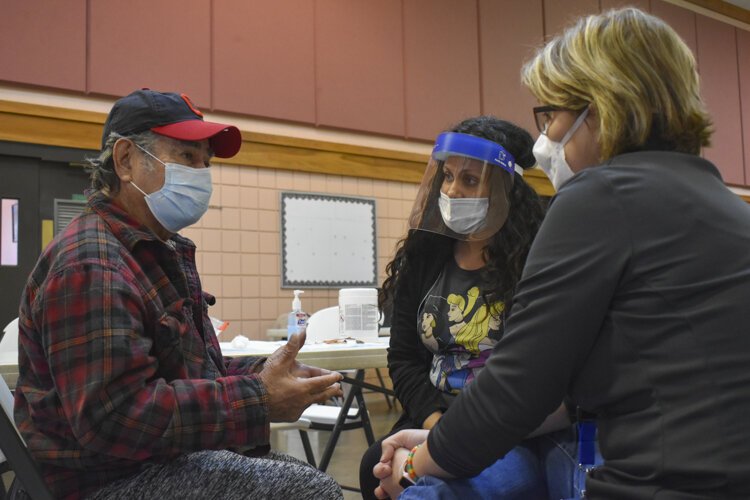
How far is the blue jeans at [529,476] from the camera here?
1243 mm

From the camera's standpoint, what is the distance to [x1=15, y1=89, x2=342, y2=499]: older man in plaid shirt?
3.75 ft

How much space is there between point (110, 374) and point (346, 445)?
11.9 feet

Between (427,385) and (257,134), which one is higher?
(257,134)

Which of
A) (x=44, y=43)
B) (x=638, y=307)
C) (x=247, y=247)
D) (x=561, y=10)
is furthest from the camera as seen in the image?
(x=561, y=10)

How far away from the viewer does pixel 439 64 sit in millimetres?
6848

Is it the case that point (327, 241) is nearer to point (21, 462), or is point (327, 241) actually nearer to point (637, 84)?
point (21, 462)

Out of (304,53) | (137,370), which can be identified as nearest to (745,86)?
(304,53)

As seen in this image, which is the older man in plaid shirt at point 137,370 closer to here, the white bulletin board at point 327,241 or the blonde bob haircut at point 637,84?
the blonde bob haircut at point 637,84

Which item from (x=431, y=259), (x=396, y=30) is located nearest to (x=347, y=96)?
(x=396, y=30)

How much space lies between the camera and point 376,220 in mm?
6527

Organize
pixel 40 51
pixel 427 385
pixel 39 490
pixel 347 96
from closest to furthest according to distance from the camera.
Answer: pixel 39 490, pixel 427 385, pixel 40 51, pixel 347 96

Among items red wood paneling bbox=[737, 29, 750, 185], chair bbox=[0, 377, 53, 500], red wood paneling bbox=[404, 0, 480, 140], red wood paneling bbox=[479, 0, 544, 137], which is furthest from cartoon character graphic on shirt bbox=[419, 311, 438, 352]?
red wood paneling bbox=[737, 29, 750, 185]

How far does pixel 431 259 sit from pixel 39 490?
114 cm

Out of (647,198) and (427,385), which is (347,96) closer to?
(427,385)
